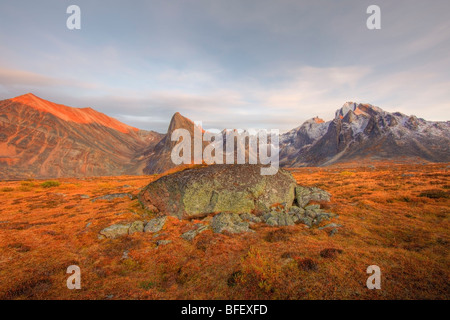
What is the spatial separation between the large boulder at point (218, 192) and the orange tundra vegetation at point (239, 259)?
173 cm

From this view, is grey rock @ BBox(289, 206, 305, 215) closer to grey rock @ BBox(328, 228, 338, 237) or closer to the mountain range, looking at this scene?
grey rock @ BBox(328, 228, 338, 237)

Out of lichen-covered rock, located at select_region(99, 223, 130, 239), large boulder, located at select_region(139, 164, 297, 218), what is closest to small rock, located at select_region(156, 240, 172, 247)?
lichen-covered rock, located at select_region(99, 223, 130, 239)

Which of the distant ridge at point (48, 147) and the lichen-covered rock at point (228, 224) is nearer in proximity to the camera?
the lichen-covered rock at point (228, 224)

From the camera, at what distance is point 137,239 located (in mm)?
11531

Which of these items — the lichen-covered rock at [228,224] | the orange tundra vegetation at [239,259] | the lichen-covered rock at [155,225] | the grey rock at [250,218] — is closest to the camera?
the orange tundra vegetation at [239,259]

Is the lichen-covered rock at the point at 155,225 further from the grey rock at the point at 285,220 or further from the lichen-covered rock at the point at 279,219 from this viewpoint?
the grey rock at the point at 285,220

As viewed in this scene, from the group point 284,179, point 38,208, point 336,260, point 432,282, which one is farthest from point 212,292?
point 38,208

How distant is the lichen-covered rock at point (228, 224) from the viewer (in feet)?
40.8

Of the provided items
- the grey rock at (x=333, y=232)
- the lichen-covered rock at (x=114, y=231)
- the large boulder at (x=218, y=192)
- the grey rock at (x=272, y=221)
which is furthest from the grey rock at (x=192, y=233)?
the grey rock at (x=333, y=232)

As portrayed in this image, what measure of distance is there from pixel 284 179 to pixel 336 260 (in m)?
10.7

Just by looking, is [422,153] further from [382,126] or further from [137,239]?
[137,239]

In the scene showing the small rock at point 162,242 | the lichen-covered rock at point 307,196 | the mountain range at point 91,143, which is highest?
the mountain range at point 91,143

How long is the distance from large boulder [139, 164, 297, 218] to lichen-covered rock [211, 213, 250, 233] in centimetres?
151

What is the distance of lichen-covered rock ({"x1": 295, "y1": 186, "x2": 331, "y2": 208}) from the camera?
57.5 ft
